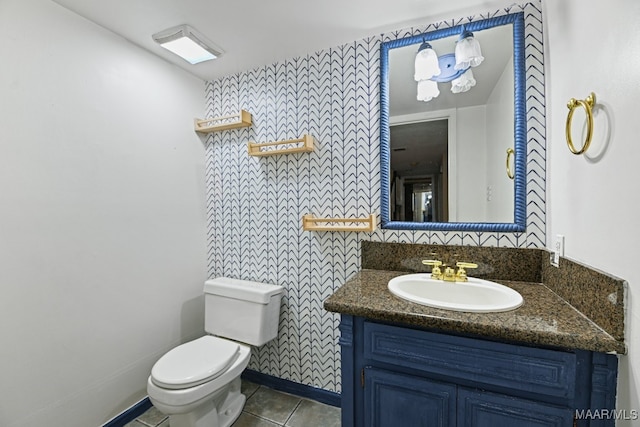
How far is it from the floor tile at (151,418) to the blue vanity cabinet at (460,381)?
4.02ft

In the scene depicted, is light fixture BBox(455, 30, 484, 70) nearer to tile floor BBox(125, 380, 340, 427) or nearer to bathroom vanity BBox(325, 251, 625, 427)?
bathroom vanity BBox(325, 251, 625, 427)

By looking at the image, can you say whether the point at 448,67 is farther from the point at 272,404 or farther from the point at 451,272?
the point at 272,404

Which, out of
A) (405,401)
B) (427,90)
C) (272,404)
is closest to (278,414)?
(272,404)

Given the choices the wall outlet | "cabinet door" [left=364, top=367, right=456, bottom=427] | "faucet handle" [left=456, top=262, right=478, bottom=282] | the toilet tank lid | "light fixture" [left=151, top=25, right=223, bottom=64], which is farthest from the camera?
the toilet tank lid

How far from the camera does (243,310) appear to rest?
1.79 meters

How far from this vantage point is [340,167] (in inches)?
67.6

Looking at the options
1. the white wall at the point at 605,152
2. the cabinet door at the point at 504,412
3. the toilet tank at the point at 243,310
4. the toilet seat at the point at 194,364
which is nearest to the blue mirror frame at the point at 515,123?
the white wall at the point at 605,152

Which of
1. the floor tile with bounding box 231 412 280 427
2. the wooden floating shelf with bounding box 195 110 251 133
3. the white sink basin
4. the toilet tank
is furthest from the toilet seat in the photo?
the wooden floating shelf with bounding box 195 110 251 133

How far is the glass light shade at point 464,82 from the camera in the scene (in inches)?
56.6

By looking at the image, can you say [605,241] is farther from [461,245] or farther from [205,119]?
[205,119]

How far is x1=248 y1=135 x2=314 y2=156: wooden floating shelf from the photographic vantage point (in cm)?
170

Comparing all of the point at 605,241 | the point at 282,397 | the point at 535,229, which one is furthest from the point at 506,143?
the point at 282,397

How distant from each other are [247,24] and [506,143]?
59.0 inches

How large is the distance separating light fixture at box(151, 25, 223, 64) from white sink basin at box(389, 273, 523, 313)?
170cm
